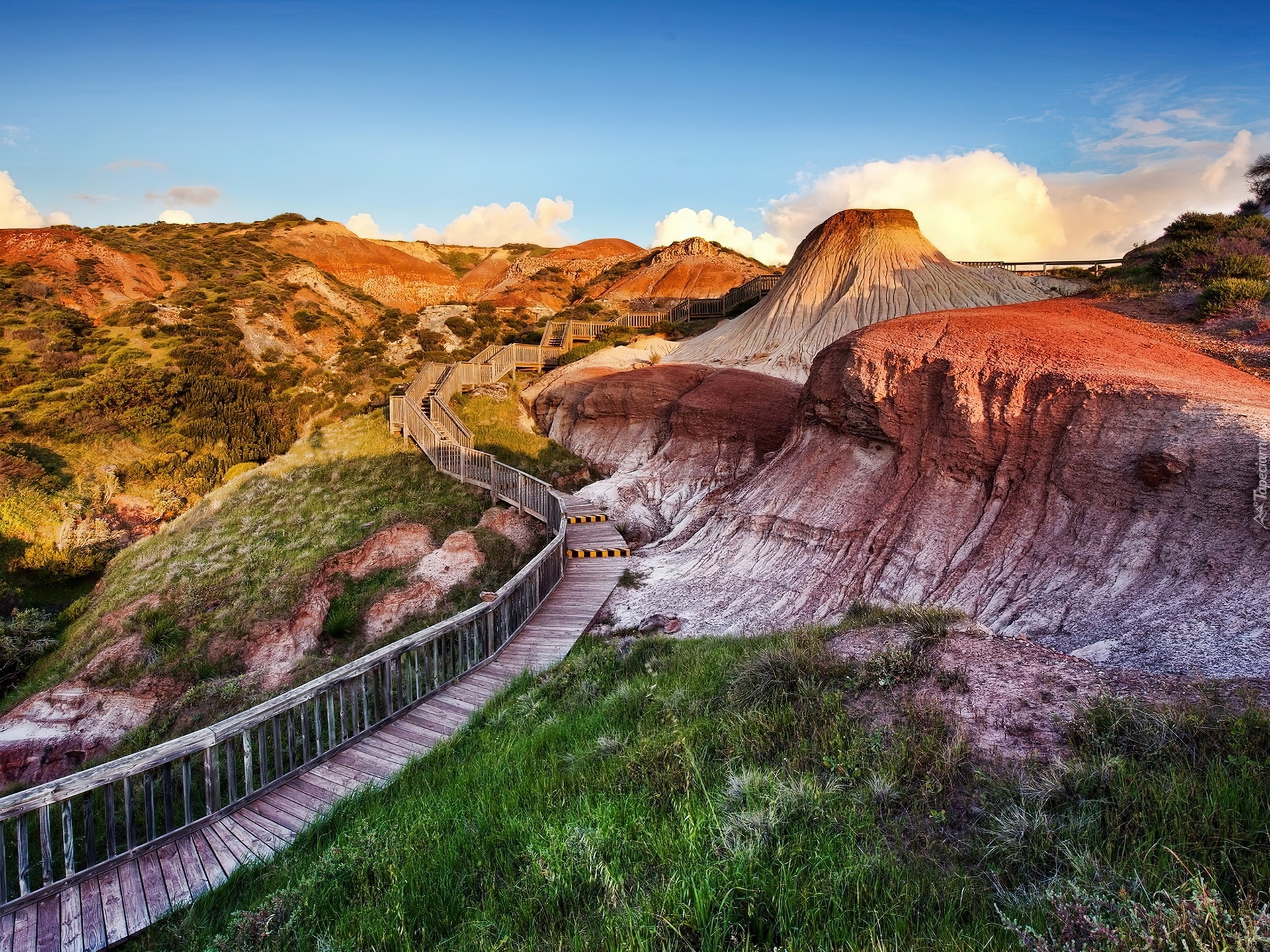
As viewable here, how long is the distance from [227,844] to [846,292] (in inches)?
1112

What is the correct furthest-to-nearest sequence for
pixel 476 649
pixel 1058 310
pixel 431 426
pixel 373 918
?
pixel 431 426
pixel 1058 310
pixel 476 649
pixel 373 918

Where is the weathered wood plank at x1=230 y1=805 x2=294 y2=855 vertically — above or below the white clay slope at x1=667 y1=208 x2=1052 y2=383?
below

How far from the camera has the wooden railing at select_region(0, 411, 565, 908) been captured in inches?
185

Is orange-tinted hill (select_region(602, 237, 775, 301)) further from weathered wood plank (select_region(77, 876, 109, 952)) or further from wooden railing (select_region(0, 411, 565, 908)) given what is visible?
weathered wood plank (select_region(77, 876, 109, 952))

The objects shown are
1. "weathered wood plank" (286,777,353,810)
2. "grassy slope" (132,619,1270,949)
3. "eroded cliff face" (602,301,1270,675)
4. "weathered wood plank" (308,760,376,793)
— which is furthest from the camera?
"eroded cliff face" (602,301,1270,675)

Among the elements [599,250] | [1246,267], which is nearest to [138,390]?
[1246,267]

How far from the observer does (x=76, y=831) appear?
25.3 ft

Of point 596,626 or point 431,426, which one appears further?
point 431,426

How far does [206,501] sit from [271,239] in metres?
→ 62.6

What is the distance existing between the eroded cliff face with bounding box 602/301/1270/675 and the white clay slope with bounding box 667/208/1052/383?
1140 cm

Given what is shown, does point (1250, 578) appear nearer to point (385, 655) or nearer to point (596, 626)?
point (596, 626)

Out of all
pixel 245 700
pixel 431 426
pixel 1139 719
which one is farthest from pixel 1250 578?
pixel 431 426

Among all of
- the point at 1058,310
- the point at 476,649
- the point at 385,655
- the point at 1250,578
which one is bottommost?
the point at 476,649

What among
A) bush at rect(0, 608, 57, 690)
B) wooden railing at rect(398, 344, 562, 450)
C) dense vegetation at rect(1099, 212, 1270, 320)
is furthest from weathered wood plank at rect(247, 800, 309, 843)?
wooden railing at rect(398, 344, 562, 450)
